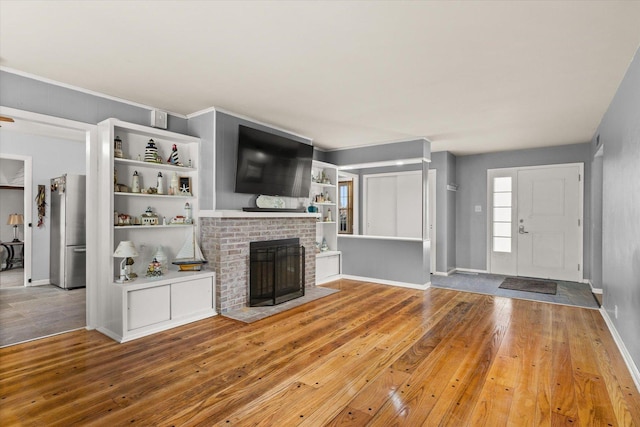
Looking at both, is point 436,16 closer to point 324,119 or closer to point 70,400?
point 324,119

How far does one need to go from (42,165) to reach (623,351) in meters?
8.09

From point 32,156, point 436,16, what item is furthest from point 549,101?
point 32,156

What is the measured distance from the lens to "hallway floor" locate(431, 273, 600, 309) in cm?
476

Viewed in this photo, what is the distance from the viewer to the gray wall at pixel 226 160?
163 inches

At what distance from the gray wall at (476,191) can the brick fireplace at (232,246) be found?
4271 mm

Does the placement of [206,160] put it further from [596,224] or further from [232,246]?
[596,224]

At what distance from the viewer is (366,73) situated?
3.04 meters

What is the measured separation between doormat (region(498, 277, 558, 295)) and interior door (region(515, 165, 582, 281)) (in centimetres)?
45

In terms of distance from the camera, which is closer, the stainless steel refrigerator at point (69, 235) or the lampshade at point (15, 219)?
the stainless steel refrigerator at point (69, 235)

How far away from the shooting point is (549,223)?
622 centimetres

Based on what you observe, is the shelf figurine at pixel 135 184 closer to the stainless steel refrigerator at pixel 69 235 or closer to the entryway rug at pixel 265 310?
the entryway rug at pixel 265 310

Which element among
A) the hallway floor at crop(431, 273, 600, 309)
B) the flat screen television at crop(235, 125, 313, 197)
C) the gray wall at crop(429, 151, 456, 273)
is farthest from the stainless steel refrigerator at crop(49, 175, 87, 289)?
the gray wall at crop(429, 151, 456, 273)

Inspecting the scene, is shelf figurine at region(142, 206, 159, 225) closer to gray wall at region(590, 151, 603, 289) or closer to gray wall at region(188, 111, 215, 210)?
gray wall at region(188, 111, 215, 210)

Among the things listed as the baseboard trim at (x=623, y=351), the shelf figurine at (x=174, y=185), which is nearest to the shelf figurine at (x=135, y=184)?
the shelf figurine at (x=174, y=185)
